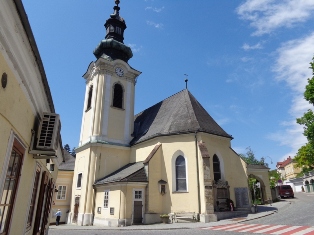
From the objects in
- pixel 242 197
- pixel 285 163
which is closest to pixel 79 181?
pixel 242 197

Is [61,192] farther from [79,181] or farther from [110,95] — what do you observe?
[110,95]

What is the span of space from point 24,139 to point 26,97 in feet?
2.47

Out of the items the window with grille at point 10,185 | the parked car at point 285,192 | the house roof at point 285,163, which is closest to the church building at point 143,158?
the window with grille at point 10,185

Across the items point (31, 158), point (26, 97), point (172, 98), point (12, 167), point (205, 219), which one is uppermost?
point (172, 98)

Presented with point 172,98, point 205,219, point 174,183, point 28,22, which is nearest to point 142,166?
point 174,183

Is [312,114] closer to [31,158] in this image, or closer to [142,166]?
[142,166]

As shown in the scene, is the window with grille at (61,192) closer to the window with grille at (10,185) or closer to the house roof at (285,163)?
the window with grille at (10,185)

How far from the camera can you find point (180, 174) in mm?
18594

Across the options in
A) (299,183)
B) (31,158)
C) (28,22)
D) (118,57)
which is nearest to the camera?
(28,22)

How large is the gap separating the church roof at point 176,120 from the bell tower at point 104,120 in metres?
1.93

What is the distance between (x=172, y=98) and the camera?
2536 cm

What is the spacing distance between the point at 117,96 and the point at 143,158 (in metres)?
7.92

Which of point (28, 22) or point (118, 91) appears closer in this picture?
point (28, 22)

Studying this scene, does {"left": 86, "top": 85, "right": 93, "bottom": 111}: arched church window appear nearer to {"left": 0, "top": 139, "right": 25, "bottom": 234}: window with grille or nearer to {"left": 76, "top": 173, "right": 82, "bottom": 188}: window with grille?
{"left": 76, "top": 173, "right": 82, "bottom": 188}: window with grille
